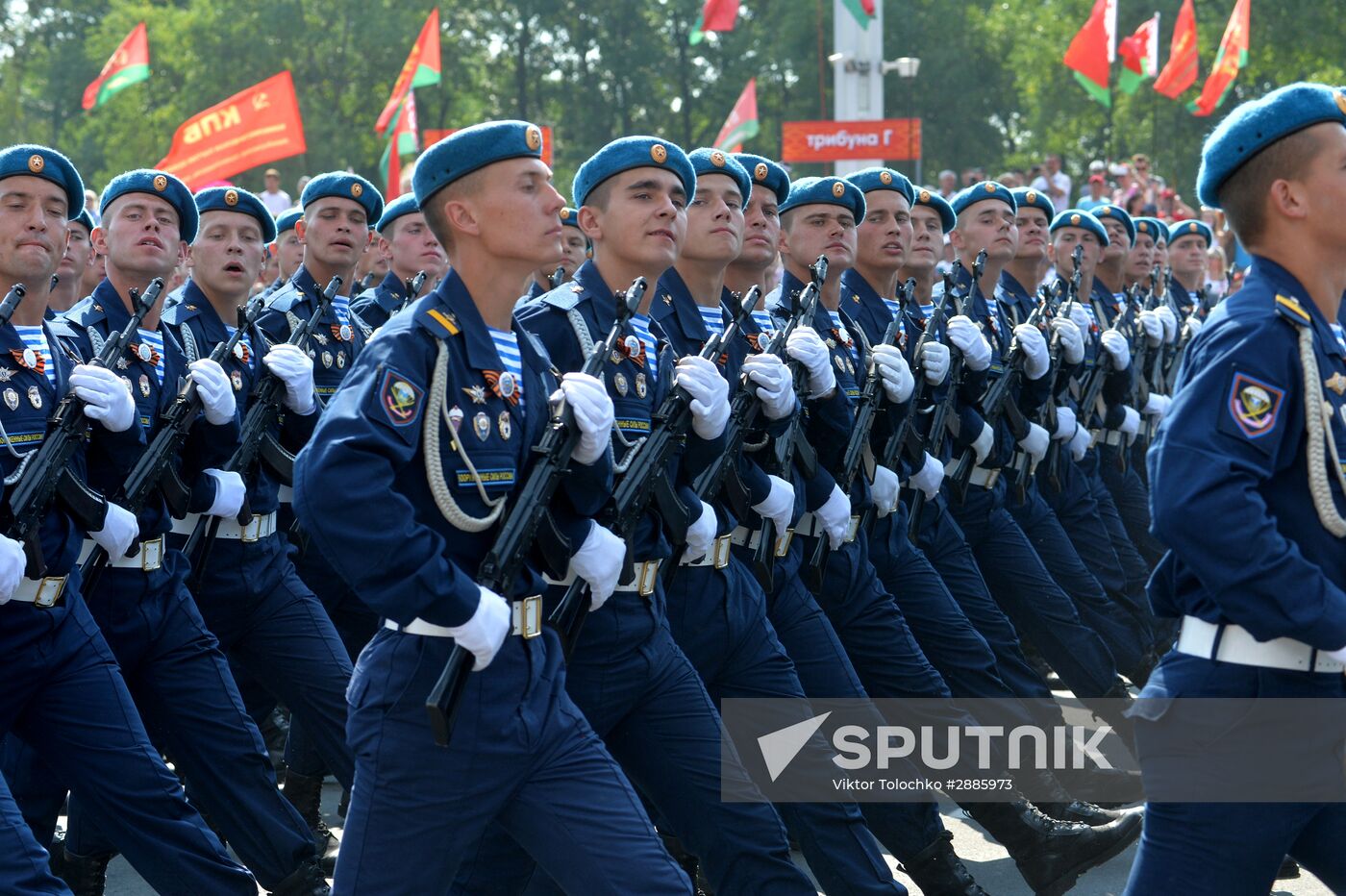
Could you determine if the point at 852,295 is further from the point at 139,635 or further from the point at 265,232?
the point at 139,635

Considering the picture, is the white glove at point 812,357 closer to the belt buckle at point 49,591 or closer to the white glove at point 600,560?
the white glove at point 600,560

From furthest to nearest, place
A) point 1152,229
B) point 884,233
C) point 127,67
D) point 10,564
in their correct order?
point 127,67 < point 1152,229 < point 884,233 < point 10,564

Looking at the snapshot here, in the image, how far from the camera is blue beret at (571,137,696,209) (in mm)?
4734

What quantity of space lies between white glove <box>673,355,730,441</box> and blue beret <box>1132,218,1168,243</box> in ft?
21.7

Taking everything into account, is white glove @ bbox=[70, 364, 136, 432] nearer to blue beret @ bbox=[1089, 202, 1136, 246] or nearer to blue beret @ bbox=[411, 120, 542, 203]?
blue beret @ bbox=[411, 120, 542, 203]

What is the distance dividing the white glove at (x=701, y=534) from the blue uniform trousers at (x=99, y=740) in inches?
52.4

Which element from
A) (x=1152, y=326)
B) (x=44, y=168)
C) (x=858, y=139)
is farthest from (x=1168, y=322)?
(x=858, y=139)

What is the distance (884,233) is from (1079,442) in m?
2.10

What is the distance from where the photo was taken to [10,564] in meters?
4.02

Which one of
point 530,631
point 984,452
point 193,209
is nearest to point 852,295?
point 984,452

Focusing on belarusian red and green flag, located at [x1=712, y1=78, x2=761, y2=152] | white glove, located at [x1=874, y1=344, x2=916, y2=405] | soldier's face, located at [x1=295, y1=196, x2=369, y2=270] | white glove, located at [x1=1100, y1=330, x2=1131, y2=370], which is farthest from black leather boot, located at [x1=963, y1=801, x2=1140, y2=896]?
belarusian red and green flag, located at [x1=712, y1=78, x2=761, y2=152]

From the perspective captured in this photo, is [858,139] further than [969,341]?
Yes

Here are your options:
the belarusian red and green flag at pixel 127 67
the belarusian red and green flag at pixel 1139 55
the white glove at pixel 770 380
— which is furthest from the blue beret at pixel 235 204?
the belarusian red and green flag at pixel 1139 55

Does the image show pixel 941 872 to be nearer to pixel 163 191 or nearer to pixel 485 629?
pixel 485 629
